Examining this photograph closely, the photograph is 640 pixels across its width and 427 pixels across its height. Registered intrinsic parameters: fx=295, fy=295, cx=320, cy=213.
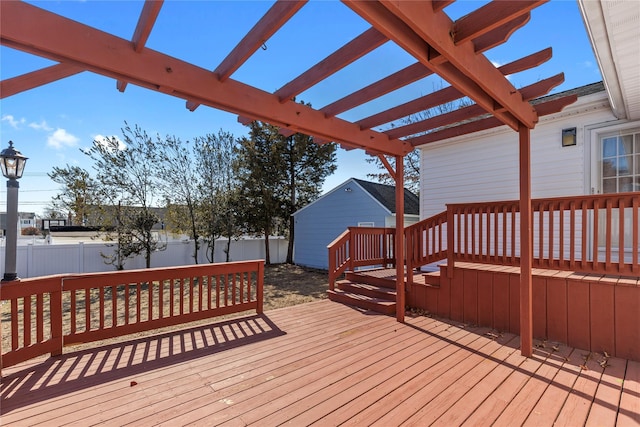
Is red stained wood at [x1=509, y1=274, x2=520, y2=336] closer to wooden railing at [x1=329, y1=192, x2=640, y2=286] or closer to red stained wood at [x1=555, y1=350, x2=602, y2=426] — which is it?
wooden railing at [x1=329, y1=192, x2=640, y2=286]

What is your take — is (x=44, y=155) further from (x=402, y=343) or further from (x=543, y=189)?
(x=543, y=189)

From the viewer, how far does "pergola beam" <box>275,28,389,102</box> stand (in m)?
2.05

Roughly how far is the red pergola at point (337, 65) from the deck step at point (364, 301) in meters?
1.90

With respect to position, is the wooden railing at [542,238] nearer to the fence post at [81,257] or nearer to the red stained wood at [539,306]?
the red stained wood at [539,306]

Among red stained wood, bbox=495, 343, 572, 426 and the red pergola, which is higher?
the red pergola

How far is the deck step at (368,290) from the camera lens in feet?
16.7

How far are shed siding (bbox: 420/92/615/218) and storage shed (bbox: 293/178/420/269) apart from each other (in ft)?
14.8

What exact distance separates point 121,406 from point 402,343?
2.81m

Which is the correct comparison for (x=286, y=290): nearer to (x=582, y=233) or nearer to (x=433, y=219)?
(x=433, y=219)

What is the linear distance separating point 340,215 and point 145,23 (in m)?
11.2

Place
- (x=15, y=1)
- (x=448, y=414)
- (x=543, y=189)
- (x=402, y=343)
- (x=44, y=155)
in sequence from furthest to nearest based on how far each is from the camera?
(x=44, y=155), (x=543, y=189), (x=402, y=343), (x=448, y=414), (x=15, y=1)

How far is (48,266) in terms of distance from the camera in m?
10.1

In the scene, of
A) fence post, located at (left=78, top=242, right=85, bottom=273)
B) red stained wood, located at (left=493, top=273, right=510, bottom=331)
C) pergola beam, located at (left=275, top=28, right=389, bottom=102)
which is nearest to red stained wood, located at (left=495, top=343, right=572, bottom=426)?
red stained wood, located at (left=493, top=273, right=510, bottom=331)

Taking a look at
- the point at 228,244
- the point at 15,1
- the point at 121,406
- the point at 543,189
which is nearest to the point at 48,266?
the point at 228,244
